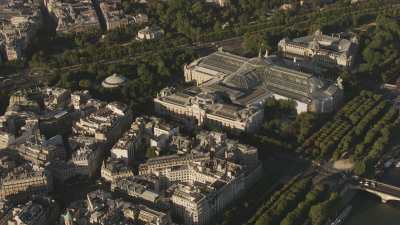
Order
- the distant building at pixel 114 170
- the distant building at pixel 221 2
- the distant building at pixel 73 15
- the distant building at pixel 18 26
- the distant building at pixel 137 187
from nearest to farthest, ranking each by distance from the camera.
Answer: the distant building at pixel 137 187 < the distant building at pixel 114 170 < the distant building at pixel 18 26 < the distant building at pixel 73 15 < the distant building at pixel 221 2

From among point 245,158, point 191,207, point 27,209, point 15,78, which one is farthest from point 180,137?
point 15,78

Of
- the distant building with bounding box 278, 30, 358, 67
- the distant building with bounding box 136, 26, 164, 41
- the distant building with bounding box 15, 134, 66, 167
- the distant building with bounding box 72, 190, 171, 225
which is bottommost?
the distant building with bounding box 72, 190, 171, 225

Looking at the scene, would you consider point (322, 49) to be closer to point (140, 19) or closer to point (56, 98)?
point (140, 19)

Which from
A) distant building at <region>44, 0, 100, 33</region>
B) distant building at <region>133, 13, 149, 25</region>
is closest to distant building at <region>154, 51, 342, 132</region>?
distant building at <region>133, 13, 149, 25</region>

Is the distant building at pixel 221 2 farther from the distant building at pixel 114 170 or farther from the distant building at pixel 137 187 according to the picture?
the distant building at pixel 137 187

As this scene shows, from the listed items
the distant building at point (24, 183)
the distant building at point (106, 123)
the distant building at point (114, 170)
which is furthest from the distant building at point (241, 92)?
the distant building at point (24, 183)

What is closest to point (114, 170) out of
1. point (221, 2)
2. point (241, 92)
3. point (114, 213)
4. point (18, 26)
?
point (114, 213)

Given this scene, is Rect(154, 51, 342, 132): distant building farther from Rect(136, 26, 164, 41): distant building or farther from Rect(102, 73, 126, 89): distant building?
Rect(136, 26, 164, 41): distant building

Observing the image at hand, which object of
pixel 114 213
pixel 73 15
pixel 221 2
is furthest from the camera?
pixel 221 2
